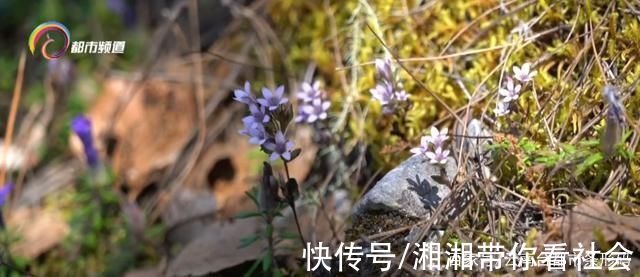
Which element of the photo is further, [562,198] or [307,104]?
[307,104]

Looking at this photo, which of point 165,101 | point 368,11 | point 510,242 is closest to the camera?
point 510,242

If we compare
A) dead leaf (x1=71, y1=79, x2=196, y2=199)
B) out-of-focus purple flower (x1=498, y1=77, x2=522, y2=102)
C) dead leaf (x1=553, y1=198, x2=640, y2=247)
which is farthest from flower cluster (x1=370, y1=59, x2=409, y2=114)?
dead leaf (x1=71, y1=79, x2=196, y2=199)

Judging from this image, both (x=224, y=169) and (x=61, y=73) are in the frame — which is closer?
(x=224, y=169)

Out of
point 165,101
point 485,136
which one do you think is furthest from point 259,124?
point 165,101

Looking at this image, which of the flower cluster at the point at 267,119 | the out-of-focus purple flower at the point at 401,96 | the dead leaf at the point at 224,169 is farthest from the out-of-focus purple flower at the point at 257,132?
the dead leaf at the point at 224,169

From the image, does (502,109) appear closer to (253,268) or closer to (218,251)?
(253,268)

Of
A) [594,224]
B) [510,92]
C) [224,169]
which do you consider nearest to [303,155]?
[224,169]

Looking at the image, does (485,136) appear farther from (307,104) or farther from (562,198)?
(307,104)
